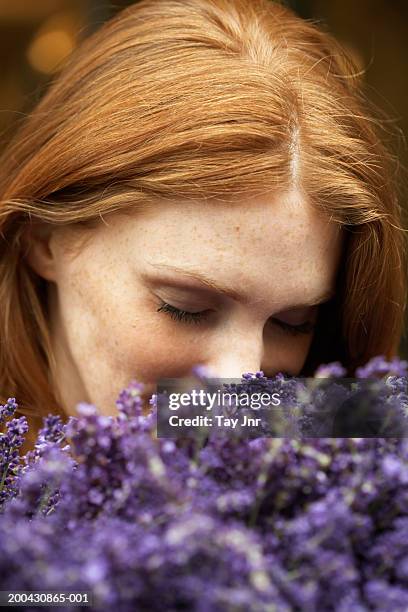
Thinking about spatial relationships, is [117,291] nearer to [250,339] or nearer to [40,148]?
[250,339]

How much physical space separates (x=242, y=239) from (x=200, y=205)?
3.4 inches

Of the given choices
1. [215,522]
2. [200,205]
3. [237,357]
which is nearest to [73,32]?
[200,205]

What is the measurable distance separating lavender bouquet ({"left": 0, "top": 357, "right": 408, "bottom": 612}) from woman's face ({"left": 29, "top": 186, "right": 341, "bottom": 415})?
1.39 feet

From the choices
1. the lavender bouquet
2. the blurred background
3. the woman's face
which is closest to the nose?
the woman's face

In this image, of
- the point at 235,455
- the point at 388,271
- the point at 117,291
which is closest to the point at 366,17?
the point at 388,271

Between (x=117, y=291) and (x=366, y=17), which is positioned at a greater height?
(x=366, y=17)

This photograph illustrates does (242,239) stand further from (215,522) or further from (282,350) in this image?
(215,522)

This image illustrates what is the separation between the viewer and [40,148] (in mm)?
1396

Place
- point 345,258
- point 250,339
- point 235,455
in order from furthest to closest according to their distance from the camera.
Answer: point 345,258 < point 250,339 < point 235,455

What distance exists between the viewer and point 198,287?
1.17 meters

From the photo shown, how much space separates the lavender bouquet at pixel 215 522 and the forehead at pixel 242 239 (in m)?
0.42

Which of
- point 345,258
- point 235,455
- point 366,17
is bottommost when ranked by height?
point 235,455

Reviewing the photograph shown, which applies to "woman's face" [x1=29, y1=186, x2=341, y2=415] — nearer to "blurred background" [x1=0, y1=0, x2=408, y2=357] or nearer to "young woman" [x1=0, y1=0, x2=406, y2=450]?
"young woman" [x1=0, y1=0, x2=406, y2=450]

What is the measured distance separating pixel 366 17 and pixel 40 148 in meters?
2.63
